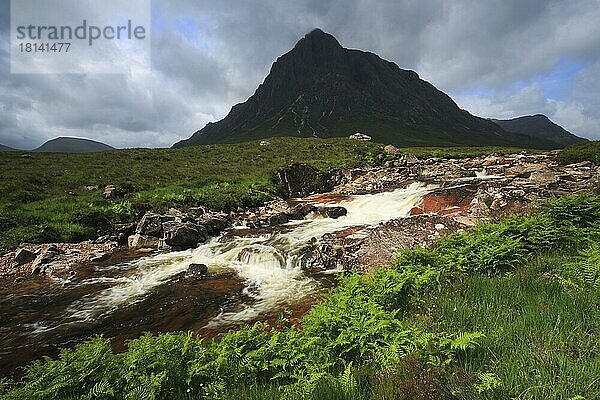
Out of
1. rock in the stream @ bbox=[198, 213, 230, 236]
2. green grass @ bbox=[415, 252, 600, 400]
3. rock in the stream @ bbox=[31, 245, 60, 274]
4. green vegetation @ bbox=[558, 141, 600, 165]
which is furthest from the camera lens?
green vegetation @ bbox=[558, 141, 600, 165]

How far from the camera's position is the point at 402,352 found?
13.8 feet

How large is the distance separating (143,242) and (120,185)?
10819mm

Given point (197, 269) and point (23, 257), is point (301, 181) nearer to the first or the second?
point (197, 269)

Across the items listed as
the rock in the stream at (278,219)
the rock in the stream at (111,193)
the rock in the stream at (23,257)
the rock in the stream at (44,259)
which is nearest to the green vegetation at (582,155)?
the rock in the stream at (278,219)

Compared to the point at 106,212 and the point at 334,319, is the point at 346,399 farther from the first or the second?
the point at 106,212

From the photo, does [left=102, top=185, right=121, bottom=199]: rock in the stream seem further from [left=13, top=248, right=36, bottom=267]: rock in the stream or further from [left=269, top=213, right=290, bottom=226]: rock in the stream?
[left=269, top=213, right=290, bottom=226]: rock in the stream

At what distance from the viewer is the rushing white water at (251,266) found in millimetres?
10641

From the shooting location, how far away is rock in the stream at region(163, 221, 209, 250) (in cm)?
1666

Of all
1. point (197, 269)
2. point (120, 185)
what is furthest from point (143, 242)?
point (120, 185)

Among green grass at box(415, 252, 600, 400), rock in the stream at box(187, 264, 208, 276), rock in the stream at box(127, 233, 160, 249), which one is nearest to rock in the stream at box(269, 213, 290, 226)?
rock in the stream at box(127, 233, 160, 249)

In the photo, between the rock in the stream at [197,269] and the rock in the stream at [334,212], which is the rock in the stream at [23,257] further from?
Result: the rock in the stream at [334,212]

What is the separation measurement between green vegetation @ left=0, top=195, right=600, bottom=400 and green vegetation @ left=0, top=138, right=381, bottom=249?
14127mm

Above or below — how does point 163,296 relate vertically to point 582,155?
below

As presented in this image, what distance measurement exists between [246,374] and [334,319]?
170 cm
